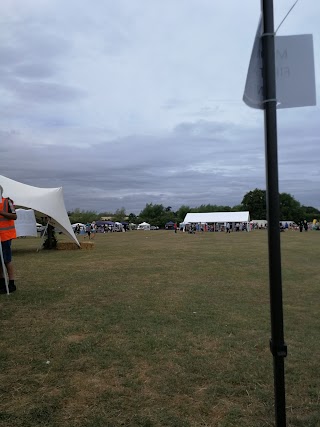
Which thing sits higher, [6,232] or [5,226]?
[5,226]

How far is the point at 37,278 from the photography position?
8.84m

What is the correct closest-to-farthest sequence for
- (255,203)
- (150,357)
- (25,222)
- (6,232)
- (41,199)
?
(150,357) → (6,232) → (41,199) → (25,222) → (255,203)

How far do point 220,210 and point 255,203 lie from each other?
63.7ft

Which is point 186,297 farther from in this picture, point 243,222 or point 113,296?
point 243,222

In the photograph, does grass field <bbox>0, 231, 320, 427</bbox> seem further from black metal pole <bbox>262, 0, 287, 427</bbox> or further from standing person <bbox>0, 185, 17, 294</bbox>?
black metal pole <bbox>262, 0, 287, 427</bbox>

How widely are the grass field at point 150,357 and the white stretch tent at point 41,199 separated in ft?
31.9

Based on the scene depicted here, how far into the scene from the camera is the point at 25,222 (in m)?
19.2

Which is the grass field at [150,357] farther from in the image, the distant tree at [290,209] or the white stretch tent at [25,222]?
the distant tree at [290,209]

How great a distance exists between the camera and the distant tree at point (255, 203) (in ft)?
340

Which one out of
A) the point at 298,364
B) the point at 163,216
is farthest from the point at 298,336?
the point at 163,216

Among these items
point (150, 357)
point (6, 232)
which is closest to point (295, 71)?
point (150, 357)

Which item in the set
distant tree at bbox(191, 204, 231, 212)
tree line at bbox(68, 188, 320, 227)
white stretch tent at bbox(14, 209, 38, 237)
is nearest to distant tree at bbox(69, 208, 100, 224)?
tree line at bbox(68, 188, 320, 227)

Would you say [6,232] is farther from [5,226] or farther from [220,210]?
[220,210]

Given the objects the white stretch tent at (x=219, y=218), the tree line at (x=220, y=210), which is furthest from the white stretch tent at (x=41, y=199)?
the tree line at (x=220, y=210)
